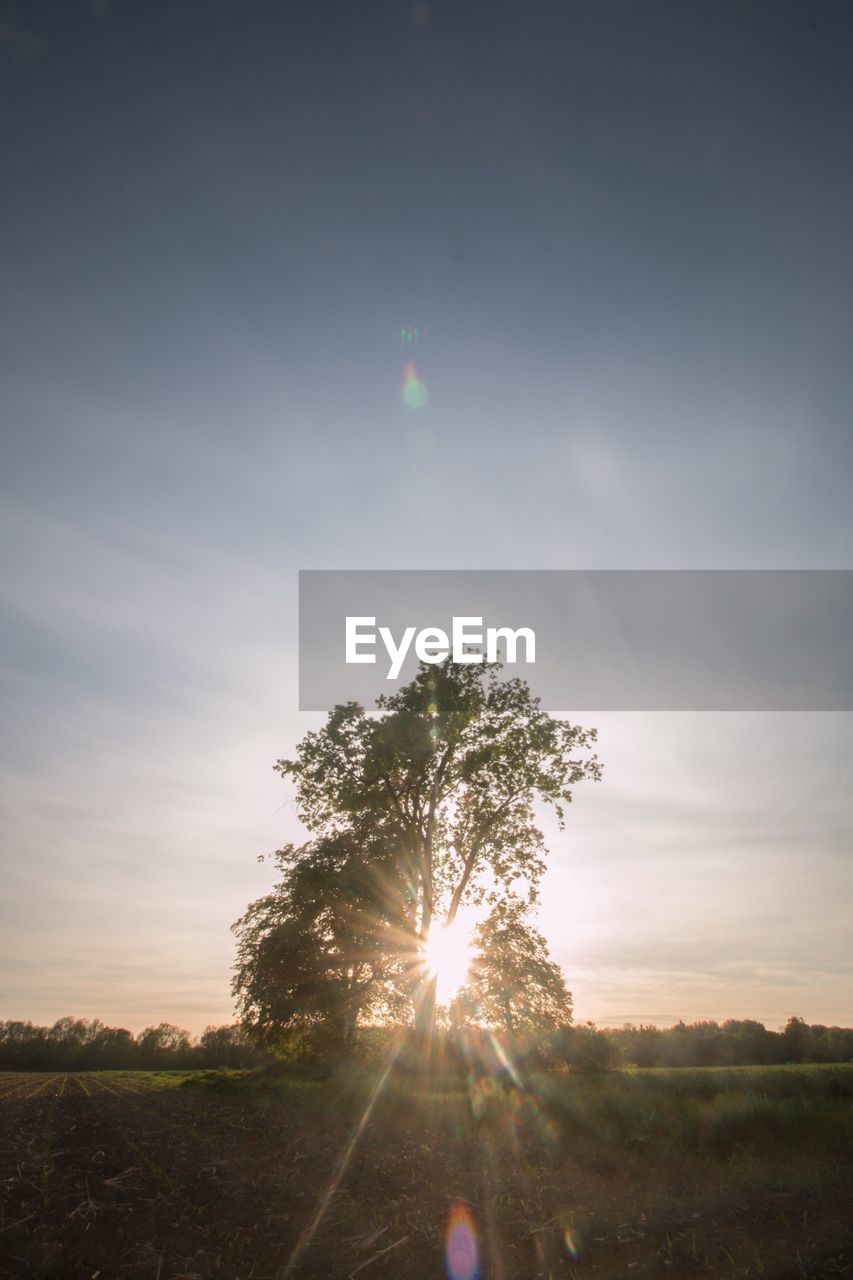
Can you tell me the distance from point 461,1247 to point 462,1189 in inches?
102

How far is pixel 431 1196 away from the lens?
9.48 meters

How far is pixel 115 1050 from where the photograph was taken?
94688 millimetres

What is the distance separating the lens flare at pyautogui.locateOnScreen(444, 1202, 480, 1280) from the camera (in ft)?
22.7

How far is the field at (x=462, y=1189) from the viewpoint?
7008 mm

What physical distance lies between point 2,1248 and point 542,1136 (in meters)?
9.88

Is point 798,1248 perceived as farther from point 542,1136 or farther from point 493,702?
point 493,702

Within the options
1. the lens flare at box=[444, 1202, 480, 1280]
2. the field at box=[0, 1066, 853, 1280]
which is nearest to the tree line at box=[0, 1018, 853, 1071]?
the field at box=[0, 1066, 853, 1280]

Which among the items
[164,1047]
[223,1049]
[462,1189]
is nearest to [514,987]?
[462,1189]

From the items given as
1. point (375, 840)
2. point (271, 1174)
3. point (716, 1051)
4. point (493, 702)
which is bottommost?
point (716, 1051)

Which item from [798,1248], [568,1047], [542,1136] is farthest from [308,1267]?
[568,1047]

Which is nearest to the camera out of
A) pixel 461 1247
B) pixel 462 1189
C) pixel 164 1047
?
pixel 461 1247

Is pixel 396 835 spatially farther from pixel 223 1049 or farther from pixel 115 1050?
pixel 115 1050

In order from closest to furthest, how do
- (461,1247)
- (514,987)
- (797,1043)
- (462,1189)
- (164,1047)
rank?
(461,1247)
(462,1189)
(514,987)
(797,1043)
(164,1047)

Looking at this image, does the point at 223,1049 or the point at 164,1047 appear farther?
the point at 164,1047
